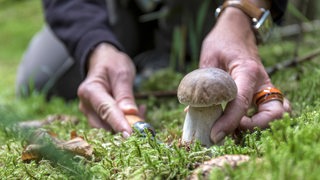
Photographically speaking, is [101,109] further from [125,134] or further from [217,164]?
[217,164]

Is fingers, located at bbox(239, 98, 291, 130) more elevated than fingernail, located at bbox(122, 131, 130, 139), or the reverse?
fingers, located at bbox(239, 98, 291, 130)

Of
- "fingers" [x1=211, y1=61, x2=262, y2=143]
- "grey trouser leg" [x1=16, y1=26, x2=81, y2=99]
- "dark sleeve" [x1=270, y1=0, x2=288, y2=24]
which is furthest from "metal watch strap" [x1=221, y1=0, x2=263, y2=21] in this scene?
"grey trouser leg" [x1=16, y1=26, x2=81, y2=99]

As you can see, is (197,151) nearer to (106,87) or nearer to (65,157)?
(65,157)

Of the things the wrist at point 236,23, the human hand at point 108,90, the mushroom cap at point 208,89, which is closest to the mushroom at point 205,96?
the mushroom cap at point 208,89

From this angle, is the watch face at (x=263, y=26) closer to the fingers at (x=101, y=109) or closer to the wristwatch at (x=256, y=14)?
the wristwatch at (x=256, y=14)

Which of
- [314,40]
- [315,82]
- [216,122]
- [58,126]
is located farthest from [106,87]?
[314,40]

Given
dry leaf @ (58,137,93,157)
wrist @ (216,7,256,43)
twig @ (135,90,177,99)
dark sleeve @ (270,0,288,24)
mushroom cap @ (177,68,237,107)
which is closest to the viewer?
mushroom cap @ (177,68,237,107)

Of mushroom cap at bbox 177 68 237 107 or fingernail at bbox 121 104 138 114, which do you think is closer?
mushroom cap at bbox 177 68 237 107

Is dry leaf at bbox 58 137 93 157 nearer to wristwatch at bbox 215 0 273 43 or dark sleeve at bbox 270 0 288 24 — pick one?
wristwatch at bbox 215 0 273 43
